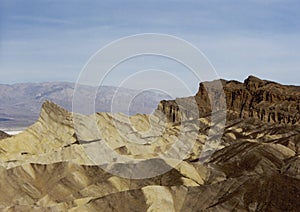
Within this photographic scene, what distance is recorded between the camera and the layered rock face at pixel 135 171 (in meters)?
52.9

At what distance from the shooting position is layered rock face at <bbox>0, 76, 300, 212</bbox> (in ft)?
174

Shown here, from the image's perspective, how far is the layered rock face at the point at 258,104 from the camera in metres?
162

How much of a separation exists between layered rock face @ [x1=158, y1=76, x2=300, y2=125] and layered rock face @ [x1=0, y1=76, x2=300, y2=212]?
3772 cm

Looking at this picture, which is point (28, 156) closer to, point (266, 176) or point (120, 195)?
point (120, 195)

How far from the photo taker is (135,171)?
67.4 metres

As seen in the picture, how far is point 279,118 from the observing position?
527ft

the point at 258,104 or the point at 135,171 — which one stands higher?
the point at 258,104

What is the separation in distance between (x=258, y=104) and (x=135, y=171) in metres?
117

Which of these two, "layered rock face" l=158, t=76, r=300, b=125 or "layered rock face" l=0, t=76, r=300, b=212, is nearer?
"layered rock face" l=0, t=76, r=300, b=212

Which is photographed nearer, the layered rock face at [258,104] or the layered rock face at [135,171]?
the layered rock face at [135,171]

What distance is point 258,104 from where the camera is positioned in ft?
580

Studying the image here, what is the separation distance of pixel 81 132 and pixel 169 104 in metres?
91.9

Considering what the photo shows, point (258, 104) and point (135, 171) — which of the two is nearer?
point (135, 171)

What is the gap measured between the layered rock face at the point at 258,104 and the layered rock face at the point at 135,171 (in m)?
37.7
